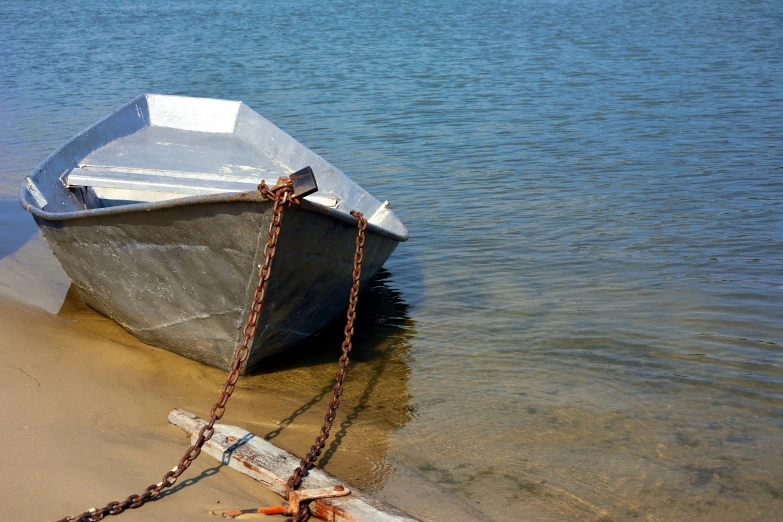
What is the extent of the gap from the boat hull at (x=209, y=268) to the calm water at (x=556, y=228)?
0.68m

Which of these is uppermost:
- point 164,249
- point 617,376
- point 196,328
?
point 164,249

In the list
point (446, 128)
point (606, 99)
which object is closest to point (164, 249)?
point (446, 128)

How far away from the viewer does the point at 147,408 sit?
4.59m

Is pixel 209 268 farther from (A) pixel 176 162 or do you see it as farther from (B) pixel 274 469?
(A) pixel 176 162

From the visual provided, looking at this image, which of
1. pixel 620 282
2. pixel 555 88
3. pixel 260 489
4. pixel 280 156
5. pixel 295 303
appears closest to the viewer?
pixel 260 489

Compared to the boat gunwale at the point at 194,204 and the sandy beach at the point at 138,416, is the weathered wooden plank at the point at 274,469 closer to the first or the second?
the sandy beach at the point at 138,416

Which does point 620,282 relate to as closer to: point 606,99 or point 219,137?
point 219,137

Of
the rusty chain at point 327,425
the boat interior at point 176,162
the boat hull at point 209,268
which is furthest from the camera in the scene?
the boat interior at point 176,162

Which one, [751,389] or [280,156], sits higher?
[280,156]

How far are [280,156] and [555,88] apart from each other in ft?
29.2

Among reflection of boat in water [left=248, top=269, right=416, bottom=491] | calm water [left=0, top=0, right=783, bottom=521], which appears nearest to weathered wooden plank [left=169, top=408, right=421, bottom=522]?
reflection of boat in water [left=248, top=269, right=416, bottom=491]

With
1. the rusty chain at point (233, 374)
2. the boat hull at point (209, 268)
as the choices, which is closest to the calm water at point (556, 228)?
the boat hull at point (209, 268)

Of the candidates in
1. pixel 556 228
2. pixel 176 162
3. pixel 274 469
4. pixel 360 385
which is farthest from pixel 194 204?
pixel 556 228

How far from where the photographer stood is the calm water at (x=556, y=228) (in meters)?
4.50
